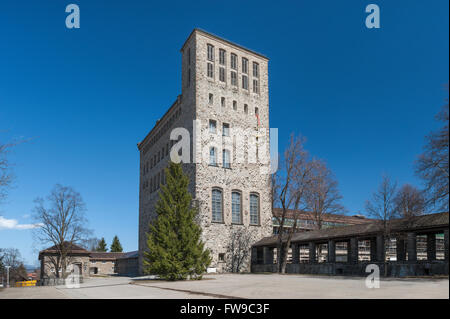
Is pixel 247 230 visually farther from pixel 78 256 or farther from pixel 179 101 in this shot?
pixel 78 256

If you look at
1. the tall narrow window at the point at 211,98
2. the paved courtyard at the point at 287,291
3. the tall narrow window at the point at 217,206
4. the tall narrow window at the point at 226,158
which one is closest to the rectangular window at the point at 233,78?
the tall narrow window at the point at 211,98

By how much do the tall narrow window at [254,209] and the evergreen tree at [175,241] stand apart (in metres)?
11.9

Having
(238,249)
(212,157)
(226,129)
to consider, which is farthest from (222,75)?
(238,249)

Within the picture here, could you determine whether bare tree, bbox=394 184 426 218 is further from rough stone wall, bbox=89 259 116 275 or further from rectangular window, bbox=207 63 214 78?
rough stone wall, bbox=89 259 116 275

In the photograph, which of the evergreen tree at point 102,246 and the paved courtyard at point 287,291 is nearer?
the paved courtyard at point 287,291

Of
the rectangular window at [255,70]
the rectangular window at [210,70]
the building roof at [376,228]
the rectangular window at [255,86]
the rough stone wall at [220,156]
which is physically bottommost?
the building roof at [376,228]

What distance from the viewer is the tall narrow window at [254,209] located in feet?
131

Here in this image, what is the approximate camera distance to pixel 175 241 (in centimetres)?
2717

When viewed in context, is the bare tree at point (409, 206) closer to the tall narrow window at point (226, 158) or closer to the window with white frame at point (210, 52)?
the tall narrow window at point (226, 158)

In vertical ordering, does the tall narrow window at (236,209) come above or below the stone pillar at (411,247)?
above

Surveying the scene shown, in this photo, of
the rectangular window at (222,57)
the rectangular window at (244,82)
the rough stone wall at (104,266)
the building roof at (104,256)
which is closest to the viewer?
the rectangular window at (222,57)

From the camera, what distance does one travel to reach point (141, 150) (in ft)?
202
